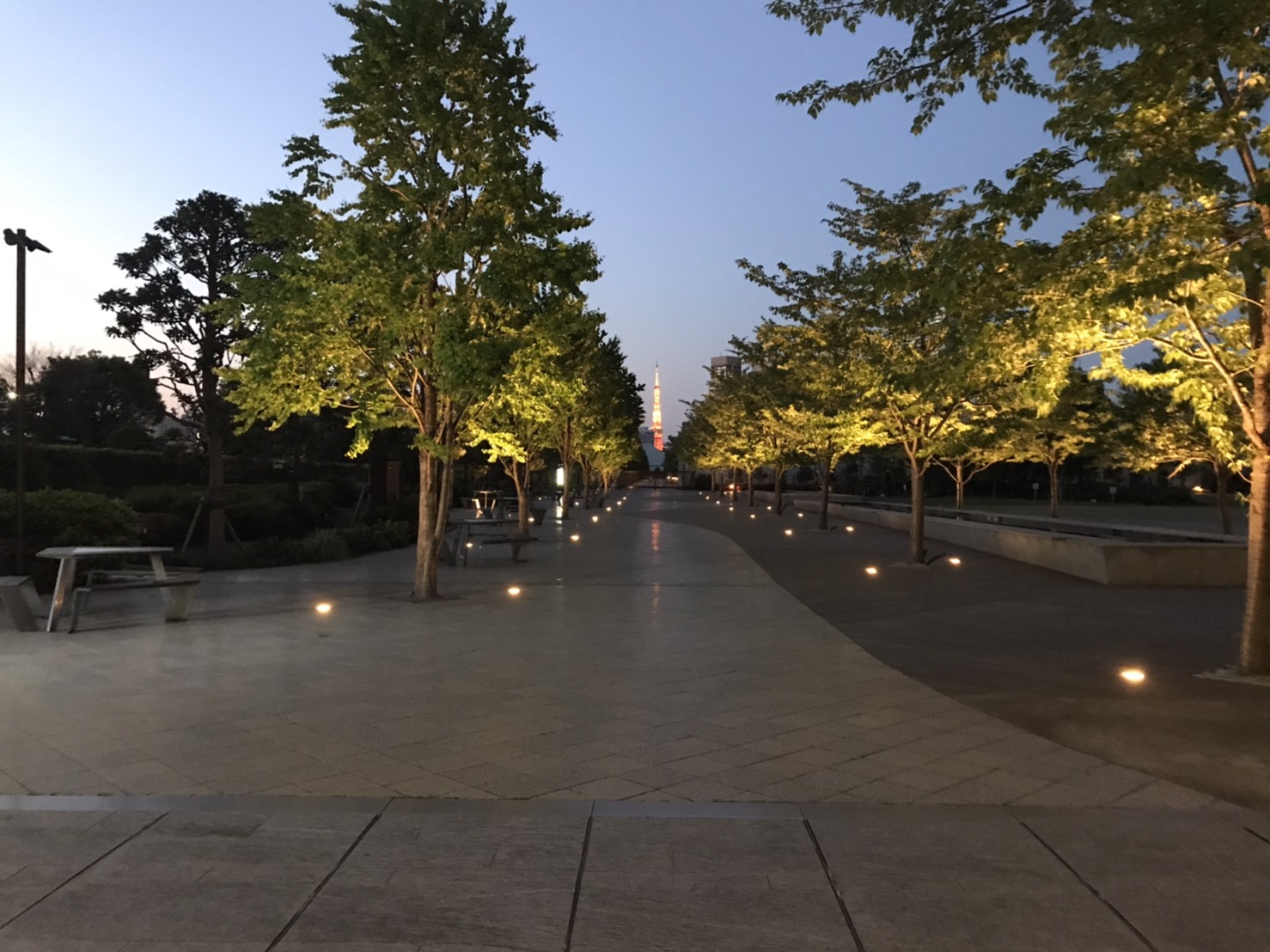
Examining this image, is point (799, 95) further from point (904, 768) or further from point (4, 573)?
point (4, 573)

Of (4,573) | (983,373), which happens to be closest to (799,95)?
(983,373)

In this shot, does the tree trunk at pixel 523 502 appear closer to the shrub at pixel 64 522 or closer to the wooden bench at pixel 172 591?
the shrub at pixel 64 522

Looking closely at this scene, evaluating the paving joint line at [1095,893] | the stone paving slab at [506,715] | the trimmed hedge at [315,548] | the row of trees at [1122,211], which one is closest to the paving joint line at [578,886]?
the stone paving slab at [506,715]

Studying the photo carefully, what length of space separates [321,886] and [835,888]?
2.07 m

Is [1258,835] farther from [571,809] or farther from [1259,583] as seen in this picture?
[1259,583]

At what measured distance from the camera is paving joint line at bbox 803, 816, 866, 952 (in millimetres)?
3351

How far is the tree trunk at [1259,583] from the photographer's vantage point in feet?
24.8

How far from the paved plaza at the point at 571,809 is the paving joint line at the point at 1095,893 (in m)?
0.02

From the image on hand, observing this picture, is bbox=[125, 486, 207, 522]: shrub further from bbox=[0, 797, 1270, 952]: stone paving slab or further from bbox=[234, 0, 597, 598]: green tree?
bbox=[0, 797, 1270, 952]: stone paving slab

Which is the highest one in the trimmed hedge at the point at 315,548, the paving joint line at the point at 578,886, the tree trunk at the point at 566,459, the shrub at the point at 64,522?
the tree trunk at the point at 566,459

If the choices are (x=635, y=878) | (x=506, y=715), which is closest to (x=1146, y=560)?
(x=506, y=715)

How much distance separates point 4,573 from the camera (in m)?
13.5

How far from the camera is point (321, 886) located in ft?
12.3

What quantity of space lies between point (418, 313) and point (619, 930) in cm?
910
